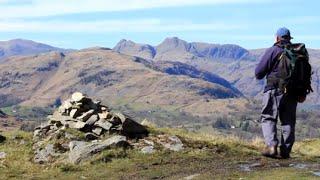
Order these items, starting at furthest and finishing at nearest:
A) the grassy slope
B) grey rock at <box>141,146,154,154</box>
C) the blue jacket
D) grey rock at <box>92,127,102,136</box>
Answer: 1. grey rock at <box>92,127,102,136</box>
2. grey rock at <box>141,146,154,154</box>
3. the grassy slope
4. the blue jacket

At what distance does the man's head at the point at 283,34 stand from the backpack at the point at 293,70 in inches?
10.2

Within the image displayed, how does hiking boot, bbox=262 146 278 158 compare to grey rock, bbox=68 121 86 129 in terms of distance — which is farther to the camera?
grey rock, bbox=68 121 86 129

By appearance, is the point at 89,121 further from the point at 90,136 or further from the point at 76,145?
the point at 76,145

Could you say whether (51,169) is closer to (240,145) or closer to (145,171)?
(145,171)

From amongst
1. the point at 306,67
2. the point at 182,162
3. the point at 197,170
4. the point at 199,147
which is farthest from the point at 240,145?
the point at 306,67

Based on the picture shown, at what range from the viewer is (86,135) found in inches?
861

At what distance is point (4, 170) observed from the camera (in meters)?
18.6

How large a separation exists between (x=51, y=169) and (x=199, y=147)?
5.76 meters

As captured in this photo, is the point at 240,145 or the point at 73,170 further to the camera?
the point at 240,145

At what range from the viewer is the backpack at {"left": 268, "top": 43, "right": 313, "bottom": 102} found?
14.6 metres

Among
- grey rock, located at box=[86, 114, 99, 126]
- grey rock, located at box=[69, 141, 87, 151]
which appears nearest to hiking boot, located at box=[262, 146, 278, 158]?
grey rock, located at box=[69, 141, 87, 151]

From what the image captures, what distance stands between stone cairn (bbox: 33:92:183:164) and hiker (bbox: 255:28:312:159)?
19.3 ft

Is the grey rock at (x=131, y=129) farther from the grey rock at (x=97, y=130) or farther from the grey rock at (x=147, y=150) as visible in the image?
the grey rock at (x=147, y=150)

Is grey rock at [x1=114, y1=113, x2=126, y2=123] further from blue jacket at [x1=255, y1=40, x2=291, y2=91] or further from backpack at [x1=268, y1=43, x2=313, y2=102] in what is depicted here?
backpack at [x1=268, y1=43, x2=313, y2=102]
